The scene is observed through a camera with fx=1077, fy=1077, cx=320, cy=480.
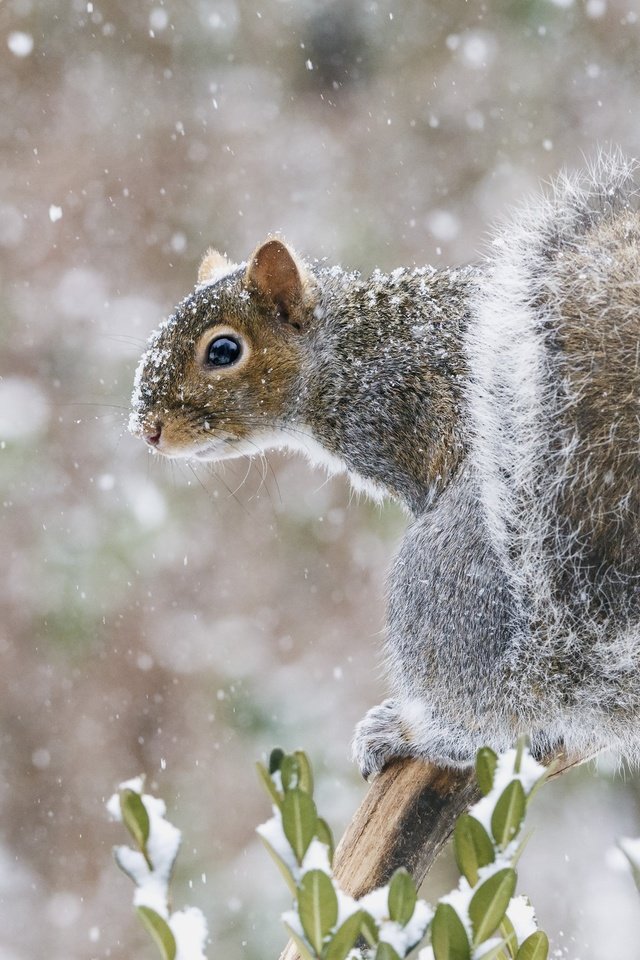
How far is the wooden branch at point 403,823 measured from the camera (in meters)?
1.37

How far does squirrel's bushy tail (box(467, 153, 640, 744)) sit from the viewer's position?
1131 millimetres

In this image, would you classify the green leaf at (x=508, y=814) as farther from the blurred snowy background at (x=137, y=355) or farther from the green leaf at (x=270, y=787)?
the blurred snowy background at (x=137, y=355)

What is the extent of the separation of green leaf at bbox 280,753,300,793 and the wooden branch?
0.78 m

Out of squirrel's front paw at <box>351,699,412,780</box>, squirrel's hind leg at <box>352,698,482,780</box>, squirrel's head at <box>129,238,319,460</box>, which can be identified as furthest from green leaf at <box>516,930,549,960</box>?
squirrel's head at <box>129,238,319,460</box>

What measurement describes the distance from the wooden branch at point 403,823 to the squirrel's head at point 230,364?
20.8 inches

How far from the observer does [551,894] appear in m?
2.96

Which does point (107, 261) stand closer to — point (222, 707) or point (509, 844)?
point (222, 707)

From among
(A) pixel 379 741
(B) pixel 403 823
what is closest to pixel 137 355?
(A) pixel 379 741

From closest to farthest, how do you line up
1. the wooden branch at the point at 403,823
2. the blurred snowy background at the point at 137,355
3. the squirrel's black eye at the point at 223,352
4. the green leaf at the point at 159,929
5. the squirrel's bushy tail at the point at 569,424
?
the green leaf at the point at 159,929
the squirrel's bushy tail at the point at 569,424
the wooden branch at the point at 403,823
the squirrel's black eye at the point at 223,352
the blurred snowy background at the point at 137,355

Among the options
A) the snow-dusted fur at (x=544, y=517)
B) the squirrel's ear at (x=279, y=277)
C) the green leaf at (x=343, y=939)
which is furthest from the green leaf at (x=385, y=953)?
the squirrel's ear at (x=279, y=277)

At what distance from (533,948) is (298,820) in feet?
0.84

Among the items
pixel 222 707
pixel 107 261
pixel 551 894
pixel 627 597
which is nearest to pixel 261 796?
pixel 222 707

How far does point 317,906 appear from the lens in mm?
617

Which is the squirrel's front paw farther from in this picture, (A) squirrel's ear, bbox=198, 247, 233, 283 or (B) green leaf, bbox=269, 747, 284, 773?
(B) green leaf, bbox=269, 747, 284, 773
